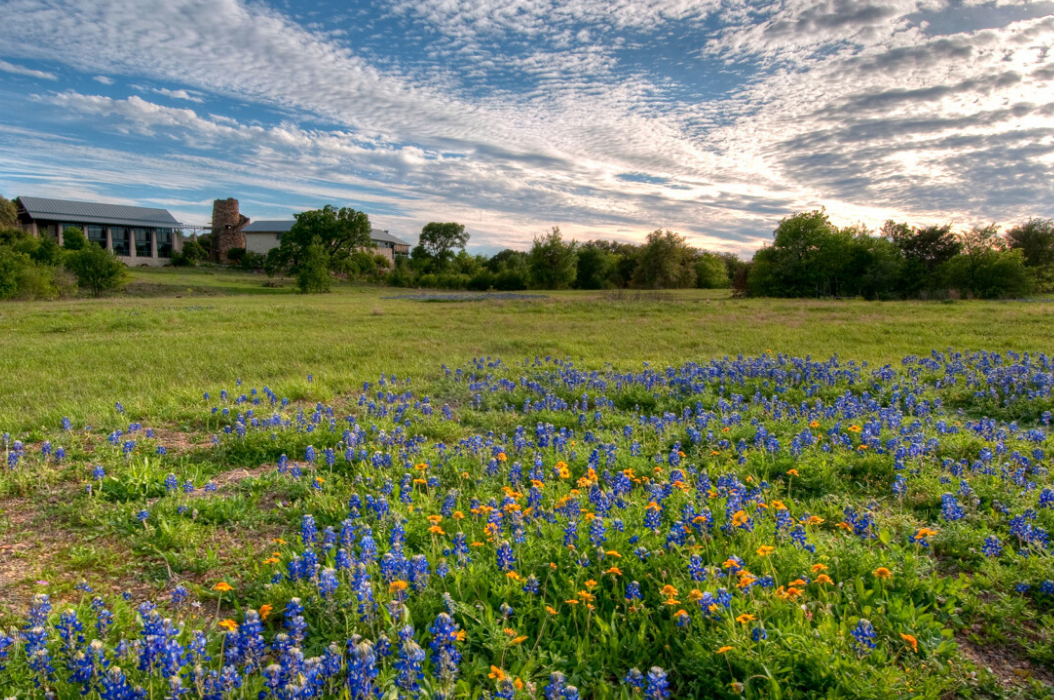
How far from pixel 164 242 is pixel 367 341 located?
282 feet

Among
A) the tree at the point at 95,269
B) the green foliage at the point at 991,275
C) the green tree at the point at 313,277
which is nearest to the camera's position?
the green foliage at the point at 991,275

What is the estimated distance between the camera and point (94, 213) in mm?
79875

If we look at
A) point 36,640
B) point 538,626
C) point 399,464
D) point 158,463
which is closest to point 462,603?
point 538,626

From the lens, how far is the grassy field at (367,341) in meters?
9.77

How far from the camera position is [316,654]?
3121mm

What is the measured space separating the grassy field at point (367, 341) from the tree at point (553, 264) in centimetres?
4647

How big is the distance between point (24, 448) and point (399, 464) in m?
4.38

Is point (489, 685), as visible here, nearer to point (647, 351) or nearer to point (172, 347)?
point (647, 351)

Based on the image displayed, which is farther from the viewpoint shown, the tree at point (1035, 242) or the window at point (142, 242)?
the window at point (142, 242)

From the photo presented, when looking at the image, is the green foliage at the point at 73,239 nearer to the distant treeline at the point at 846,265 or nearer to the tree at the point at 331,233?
the tree at the point at 331,233

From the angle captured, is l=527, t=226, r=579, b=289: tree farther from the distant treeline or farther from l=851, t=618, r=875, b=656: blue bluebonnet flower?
l=851, t=618, r=875, b=656: blue bluebonnet flower

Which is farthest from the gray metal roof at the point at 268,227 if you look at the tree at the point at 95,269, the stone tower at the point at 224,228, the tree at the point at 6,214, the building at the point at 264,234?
the tree at the point at 95,269

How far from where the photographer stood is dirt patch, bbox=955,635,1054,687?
2.92m

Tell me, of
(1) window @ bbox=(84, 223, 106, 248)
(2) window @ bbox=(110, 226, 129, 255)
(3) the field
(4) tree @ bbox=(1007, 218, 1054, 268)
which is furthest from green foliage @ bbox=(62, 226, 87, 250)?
(4) tree @ bbox=(1007, 218, 1054, 268)
